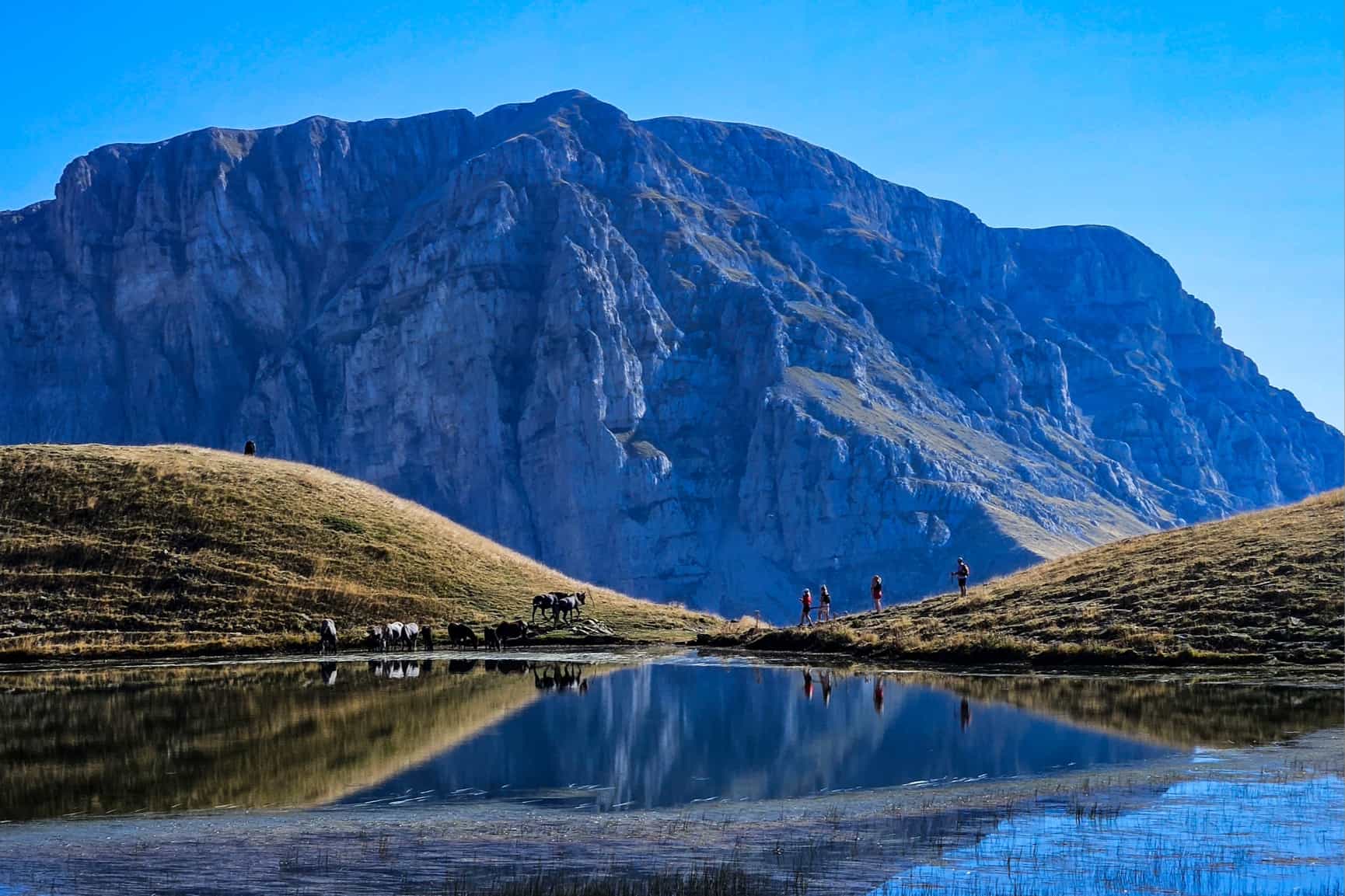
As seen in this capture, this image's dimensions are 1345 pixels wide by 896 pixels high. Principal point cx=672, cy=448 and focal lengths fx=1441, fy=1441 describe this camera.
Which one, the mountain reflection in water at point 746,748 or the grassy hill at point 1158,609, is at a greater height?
the grassy hill at point 1158,609

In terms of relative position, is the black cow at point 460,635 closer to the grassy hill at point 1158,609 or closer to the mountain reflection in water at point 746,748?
the grassy hill at point 1158,609

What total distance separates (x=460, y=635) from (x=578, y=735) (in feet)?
116

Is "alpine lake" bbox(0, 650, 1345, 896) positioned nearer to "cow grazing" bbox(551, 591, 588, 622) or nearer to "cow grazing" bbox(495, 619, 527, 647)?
"cow grazing" bbox(495, 619, 527, 647)

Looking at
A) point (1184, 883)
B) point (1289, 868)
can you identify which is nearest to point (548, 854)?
point (1184, 883)

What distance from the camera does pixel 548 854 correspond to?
76.1 feet

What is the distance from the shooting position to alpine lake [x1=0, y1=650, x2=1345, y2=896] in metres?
21.7

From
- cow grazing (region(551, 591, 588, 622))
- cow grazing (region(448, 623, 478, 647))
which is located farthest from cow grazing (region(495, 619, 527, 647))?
cow grazing (region(551, 591, 588, 622))

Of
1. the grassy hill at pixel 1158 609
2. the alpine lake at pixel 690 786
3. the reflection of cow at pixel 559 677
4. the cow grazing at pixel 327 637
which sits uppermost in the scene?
the grassy hill at pixel 1158 609

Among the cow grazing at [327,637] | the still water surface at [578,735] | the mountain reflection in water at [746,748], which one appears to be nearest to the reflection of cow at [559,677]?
the still water surface at [578,735]

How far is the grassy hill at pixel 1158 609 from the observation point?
166ft

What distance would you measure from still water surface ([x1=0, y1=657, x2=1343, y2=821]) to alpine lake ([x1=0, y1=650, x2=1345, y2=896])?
14 centimetres

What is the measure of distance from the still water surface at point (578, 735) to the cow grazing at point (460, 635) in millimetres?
17977

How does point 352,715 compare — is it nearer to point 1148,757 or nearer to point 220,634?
point 1148,757

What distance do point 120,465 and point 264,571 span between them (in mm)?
16125
